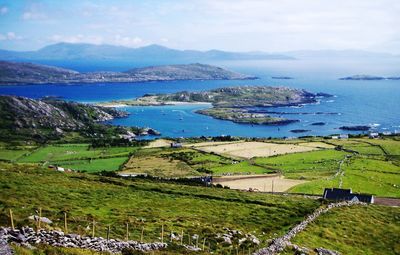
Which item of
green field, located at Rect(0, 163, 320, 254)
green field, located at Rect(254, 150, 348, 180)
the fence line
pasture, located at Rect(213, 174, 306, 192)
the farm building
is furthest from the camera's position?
green field, located at Rect(254, 150, 348, 180)

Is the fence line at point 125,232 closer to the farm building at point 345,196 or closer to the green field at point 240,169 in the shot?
the farm building at point 345,196

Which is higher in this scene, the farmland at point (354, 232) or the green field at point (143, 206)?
the green field at point (143, 206)

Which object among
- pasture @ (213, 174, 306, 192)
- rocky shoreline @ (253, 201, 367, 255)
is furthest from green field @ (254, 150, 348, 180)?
rocky shoreline @ (253, 201, 367, 255)

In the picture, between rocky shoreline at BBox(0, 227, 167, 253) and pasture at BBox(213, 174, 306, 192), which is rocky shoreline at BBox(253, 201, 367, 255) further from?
pasture at BBox(213, 174, 306, 192)

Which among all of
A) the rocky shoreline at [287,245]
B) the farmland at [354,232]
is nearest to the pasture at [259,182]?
the farmland at [354,232]

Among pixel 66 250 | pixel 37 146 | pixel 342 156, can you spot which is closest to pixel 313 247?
pixel 66 250

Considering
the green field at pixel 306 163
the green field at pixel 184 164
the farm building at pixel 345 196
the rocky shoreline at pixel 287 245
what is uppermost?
the rocky shoreline at pixel 287 245

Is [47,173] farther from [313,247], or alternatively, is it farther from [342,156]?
[342,156]

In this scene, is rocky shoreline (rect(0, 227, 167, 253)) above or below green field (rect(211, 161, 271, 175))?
above
